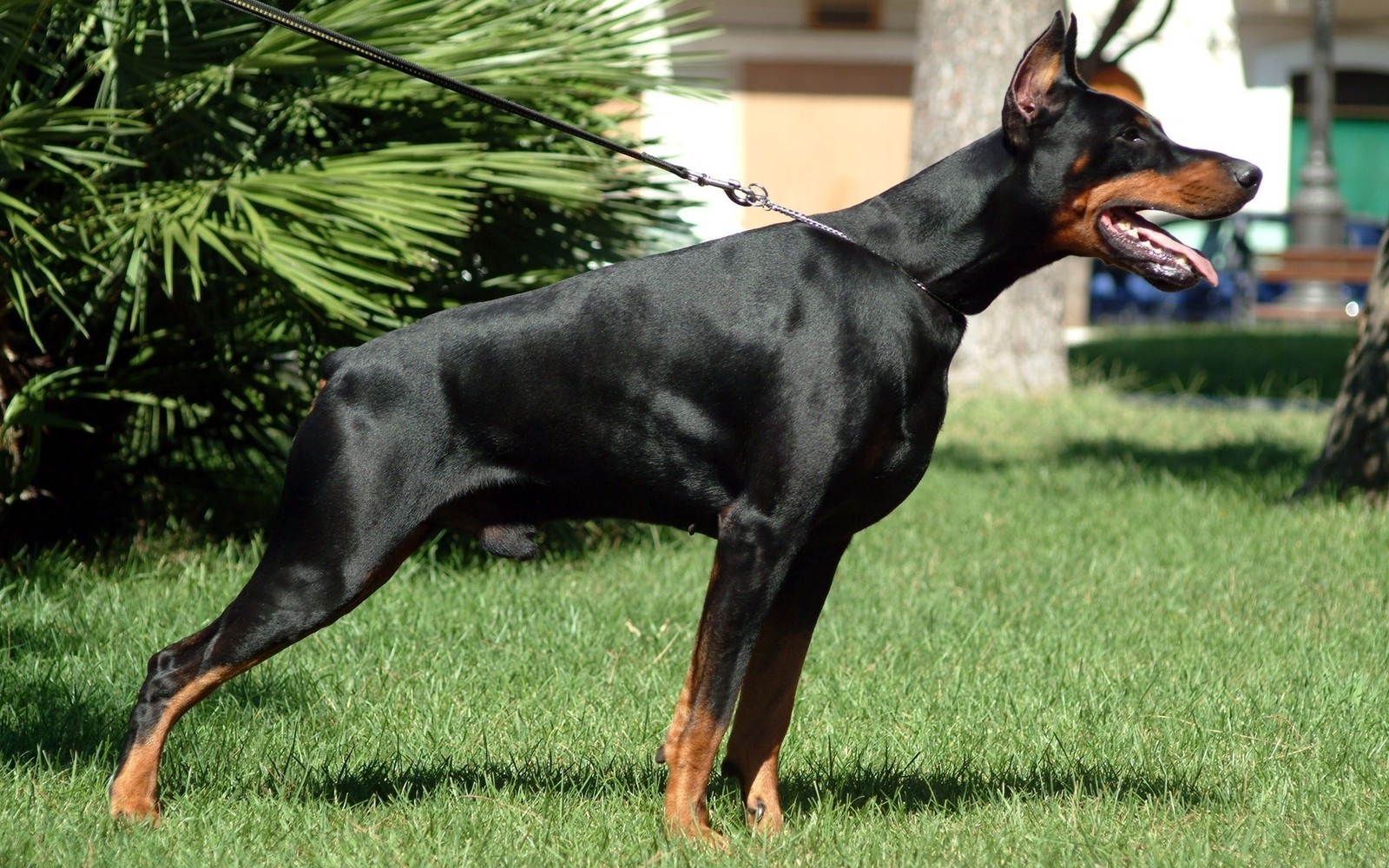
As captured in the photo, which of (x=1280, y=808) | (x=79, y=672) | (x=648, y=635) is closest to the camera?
(x=1280, y=808)

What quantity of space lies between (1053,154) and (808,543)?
99 centimetres

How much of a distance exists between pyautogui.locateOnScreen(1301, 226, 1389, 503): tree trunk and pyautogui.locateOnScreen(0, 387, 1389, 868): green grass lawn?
0.36 m

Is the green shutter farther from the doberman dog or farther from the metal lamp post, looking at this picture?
the doberman dog

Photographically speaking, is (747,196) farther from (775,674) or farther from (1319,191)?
(1319,191)

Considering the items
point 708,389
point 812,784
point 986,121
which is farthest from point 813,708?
point 986,121

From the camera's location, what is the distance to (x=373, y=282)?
5.32m

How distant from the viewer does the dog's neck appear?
3.34m

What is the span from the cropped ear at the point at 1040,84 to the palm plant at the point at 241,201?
2187mm

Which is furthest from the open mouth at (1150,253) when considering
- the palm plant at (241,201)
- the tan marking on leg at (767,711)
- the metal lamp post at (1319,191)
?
the metal lamp post at (1319,191)

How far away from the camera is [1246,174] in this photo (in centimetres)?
328

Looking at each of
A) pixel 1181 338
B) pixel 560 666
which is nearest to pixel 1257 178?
pixel 560 666

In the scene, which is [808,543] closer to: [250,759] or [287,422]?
[250,759]

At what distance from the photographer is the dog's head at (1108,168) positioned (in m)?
3.28

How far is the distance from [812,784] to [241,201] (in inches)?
109
